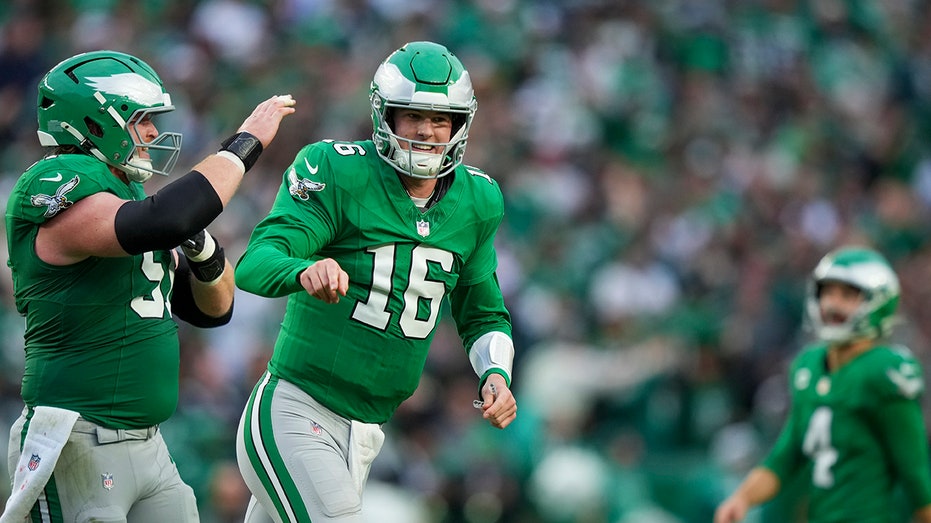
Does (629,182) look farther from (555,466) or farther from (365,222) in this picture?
(365,222)

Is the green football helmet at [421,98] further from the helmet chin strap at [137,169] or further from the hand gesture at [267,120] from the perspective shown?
the helmet chin strap at [137,169]

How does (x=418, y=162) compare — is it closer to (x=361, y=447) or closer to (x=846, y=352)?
(x=361, y=447)

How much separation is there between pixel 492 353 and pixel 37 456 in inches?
58.6

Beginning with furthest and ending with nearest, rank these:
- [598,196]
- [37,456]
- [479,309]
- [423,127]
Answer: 1. [598,196]
2. [479,309]
3. [423,127]
4. [37,456]

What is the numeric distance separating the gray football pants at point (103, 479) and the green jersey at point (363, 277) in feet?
1.66

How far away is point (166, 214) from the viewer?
409 centimetres

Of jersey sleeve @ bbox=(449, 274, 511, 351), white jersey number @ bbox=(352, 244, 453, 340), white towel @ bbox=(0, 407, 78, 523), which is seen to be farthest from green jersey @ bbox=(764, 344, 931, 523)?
white towel @ bbox=(0, 407, 78, 523)

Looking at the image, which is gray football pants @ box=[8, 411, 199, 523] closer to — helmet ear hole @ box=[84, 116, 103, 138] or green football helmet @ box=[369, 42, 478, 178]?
helmet ear hole @ box=[84, 116, 103, 138]

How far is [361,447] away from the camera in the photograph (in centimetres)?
445

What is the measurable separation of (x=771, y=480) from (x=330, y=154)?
2.91 meters

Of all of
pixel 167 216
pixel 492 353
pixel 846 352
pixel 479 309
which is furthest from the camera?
pixel 846 352

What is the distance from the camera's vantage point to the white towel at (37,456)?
4164mm

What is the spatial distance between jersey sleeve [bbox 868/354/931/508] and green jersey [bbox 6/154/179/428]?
3.16m

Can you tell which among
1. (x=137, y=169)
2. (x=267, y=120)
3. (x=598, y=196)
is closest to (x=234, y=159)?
(x=267, y=120)
